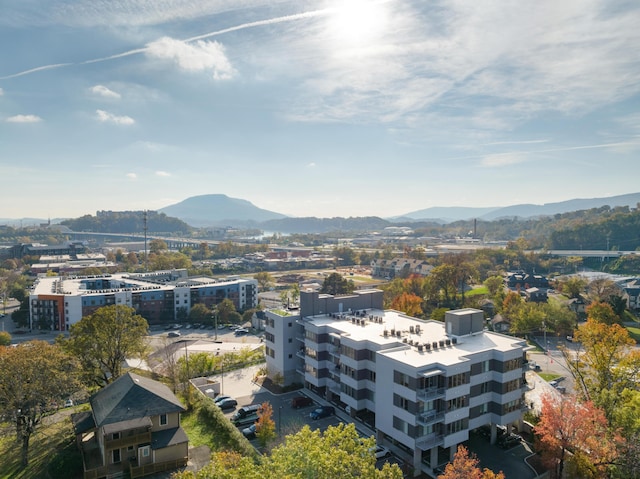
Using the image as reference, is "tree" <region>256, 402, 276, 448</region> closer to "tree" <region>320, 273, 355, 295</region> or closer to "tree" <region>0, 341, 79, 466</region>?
"tree" <region>0, 341, 79, 466</region>

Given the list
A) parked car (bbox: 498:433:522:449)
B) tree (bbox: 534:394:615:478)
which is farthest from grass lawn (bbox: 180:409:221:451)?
tree (bbox: 534:394:615:478)

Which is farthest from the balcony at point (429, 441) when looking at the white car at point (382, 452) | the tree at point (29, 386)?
the tree at point (29, 386)

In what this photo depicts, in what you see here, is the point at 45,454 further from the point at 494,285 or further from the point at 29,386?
the point at 494,285

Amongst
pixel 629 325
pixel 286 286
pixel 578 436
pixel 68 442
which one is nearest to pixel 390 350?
pixel 578 436

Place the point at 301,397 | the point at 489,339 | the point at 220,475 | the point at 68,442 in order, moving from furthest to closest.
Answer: the point at 301,397 → the point at 489,339 → the point at 68,442 → the point at 220,475

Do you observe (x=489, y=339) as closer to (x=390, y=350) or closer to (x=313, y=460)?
(x=390, y=350)
